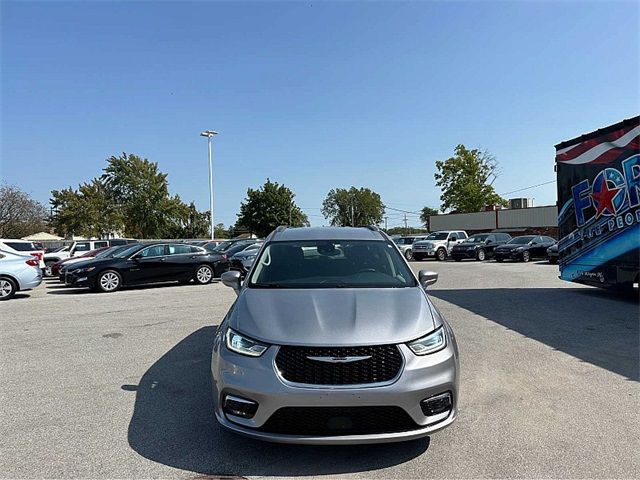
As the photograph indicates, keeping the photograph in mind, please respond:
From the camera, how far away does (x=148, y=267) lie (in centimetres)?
1454

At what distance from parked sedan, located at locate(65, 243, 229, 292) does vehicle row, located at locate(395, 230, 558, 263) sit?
12.1 meters

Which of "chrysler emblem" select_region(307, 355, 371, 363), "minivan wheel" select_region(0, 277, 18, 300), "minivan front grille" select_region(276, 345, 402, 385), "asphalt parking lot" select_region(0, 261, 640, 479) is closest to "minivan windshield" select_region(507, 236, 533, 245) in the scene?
"asphalt parking lot" select_region(0, 261, 640, 479)

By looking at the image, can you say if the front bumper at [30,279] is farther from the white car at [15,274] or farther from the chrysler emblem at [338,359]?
the chrysler emblem at [338,359]

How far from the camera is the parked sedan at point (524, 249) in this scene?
25.5 m

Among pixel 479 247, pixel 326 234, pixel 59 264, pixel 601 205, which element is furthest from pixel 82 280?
pixel 479 247

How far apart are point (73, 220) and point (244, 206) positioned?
2555 centimetres

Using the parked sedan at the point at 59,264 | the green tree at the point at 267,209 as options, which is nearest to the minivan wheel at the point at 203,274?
the parked sedan at the point at 59,264

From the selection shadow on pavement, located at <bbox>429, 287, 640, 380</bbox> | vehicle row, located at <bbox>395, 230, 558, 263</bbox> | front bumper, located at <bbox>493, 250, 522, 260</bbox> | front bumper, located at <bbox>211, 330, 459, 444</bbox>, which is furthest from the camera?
vehicle row, located at <bbox>395, 230, 558, 263</bbox>

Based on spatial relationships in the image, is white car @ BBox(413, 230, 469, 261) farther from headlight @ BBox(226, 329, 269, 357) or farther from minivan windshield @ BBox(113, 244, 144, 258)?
headlight @ BBox(226, 329, 269, 357)

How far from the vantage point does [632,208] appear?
8969 mm

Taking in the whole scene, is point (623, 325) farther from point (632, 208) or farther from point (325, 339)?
point (325, 339)

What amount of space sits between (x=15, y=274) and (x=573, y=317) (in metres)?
13.9

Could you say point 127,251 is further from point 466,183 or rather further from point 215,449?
point 466,183

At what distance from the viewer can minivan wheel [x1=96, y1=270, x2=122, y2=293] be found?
45.0ft
